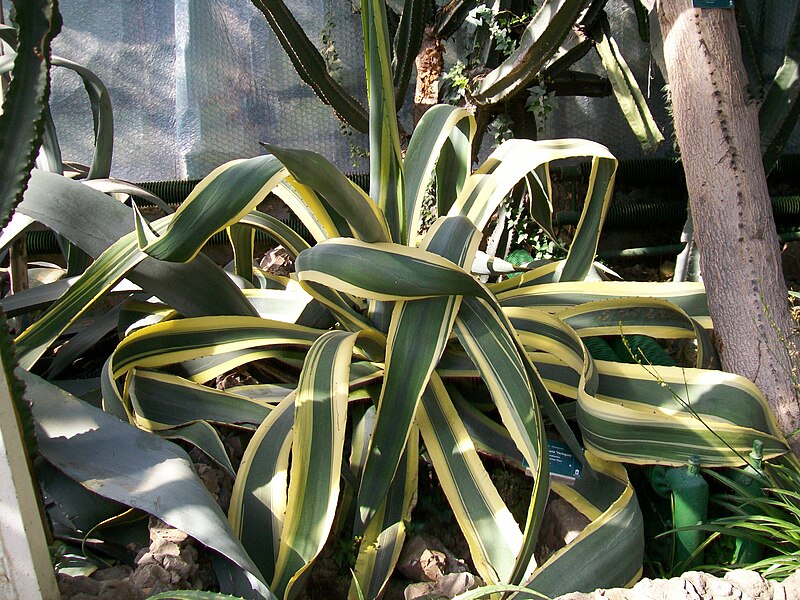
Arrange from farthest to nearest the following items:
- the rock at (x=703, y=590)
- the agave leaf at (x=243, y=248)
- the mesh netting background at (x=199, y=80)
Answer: the mesh netting background at (x=199, y=80)
the agave leaf at (x=243, y=248)
the rock at (x=703, y=590)

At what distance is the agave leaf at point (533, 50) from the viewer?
169cm

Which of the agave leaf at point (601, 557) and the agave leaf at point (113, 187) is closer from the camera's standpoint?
the agave leaf at point (601, 557)

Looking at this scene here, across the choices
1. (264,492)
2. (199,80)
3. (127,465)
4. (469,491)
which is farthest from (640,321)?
(199,80)

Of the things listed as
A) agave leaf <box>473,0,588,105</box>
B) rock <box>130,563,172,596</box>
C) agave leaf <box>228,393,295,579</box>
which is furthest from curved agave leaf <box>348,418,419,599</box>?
agave leaf <box>473,0,588,105</box>

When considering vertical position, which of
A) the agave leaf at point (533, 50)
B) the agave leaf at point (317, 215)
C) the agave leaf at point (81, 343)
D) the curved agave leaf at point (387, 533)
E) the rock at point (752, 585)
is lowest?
the curved agave leaf at point (387, 533)

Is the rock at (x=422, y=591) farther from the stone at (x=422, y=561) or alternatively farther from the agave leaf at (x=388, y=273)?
the agave leaf at (x=388, y=273)

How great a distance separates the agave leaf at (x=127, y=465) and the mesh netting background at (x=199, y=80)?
5.45ft

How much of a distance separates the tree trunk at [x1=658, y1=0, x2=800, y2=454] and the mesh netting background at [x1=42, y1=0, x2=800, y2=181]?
127 cm

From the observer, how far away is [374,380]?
1197 millimetres

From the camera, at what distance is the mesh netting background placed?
98.2 inches

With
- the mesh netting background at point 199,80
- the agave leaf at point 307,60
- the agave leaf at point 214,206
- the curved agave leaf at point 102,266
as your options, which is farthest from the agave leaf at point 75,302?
the mesh netting background at point 199,80

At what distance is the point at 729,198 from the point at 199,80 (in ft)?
6.05

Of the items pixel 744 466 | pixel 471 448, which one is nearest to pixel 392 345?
pixel 471 448

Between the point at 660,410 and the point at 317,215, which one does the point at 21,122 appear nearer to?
the point at 317,215
